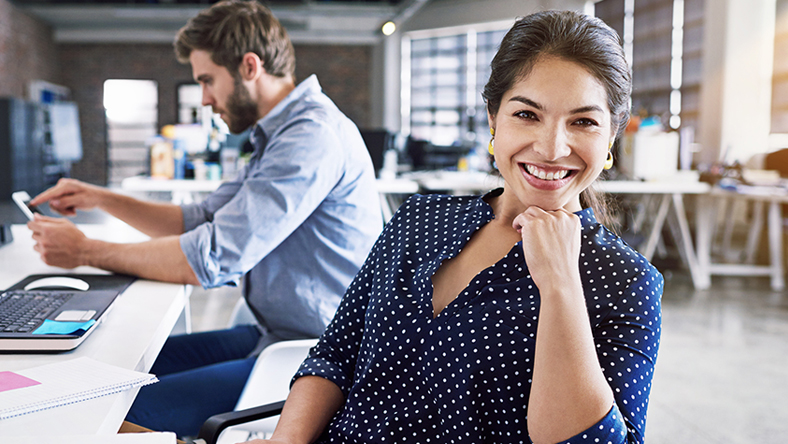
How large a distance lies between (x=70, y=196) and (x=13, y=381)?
1.00 metres

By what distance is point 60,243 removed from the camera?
1328 mm

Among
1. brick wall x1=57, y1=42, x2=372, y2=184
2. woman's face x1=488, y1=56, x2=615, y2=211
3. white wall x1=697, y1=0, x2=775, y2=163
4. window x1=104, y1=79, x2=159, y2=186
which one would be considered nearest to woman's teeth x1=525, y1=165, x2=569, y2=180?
woman's face x1=488, y1=56, x2=615, y2=211

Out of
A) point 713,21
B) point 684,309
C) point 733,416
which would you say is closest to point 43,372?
point 733,416

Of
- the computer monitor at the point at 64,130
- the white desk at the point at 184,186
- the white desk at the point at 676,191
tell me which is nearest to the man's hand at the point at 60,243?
the white desk at the point at 184,186

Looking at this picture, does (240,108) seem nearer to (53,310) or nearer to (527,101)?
(53,310)

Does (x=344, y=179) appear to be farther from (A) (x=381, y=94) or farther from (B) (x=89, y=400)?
(A) (x=381, y=94)

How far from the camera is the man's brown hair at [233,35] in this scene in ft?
5.05

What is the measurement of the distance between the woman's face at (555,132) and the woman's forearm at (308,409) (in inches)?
17.8

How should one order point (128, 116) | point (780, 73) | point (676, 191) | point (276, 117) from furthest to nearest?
point (128, 116)
point (780, 73)
point (676, 191)
point (276, 117)

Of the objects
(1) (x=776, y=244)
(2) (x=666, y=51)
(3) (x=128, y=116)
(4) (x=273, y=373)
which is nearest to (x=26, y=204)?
(4) (x=273, y=373)

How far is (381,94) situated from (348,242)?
10.1 meters

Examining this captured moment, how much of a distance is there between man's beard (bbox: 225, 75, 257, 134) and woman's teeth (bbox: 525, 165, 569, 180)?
→ 993mm

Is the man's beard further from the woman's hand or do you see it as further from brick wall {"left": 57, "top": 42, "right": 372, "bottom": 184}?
brick wall {"left": 57, "top": 42, "right": 372, "bottom": 184}

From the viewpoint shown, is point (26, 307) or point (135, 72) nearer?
point (26, 307)
